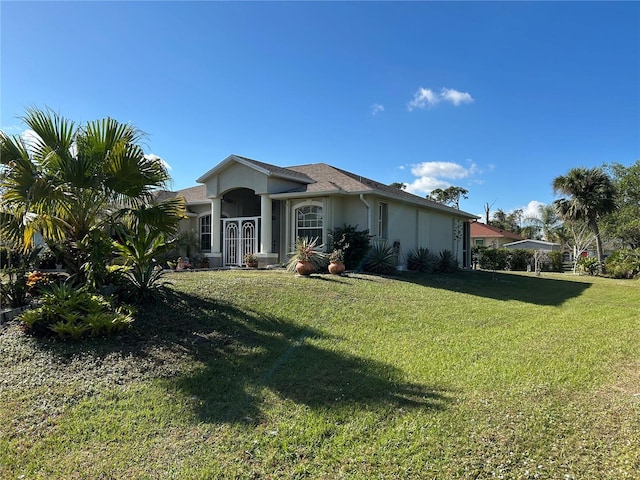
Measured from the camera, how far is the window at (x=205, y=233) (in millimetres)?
19578

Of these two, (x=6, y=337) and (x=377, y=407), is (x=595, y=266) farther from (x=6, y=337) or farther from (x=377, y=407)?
(x=6, y=337)

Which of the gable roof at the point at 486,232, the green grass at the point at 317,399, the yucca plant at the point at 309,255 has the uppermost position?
the gable roof at the point at 486,232

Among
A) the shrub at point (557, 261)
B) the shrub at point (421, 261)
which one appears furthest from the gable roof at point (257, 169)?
the shrub at point (557, 261)

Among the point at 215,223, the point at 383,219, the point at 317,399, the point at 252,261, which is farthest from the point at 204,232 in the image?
the point at 317,399

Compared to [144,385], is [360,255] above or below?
above

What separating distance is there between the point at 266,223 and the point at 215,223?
2947 millimetres

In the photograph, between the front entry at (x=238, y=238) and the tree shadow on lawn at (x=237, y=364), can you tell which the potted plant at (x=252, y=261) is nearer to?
the front entry at (x=238, y=238)

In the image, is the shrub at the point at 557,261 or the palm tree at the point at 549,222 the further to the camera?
the palm tree at the point at 549,222

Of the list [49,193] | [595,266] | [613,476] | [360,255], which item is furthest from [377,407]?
[595,266]

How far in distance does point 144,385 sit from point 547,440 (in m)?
4.27

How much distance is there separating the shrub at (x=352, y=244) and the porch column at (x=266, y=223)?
2.83 m

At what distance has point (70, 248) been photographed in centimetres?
739

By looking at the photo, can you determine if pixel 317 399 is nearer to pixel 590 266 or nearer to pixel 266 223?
pixel 266 223

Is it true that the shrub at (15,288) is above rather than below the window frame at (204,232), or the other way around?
below
